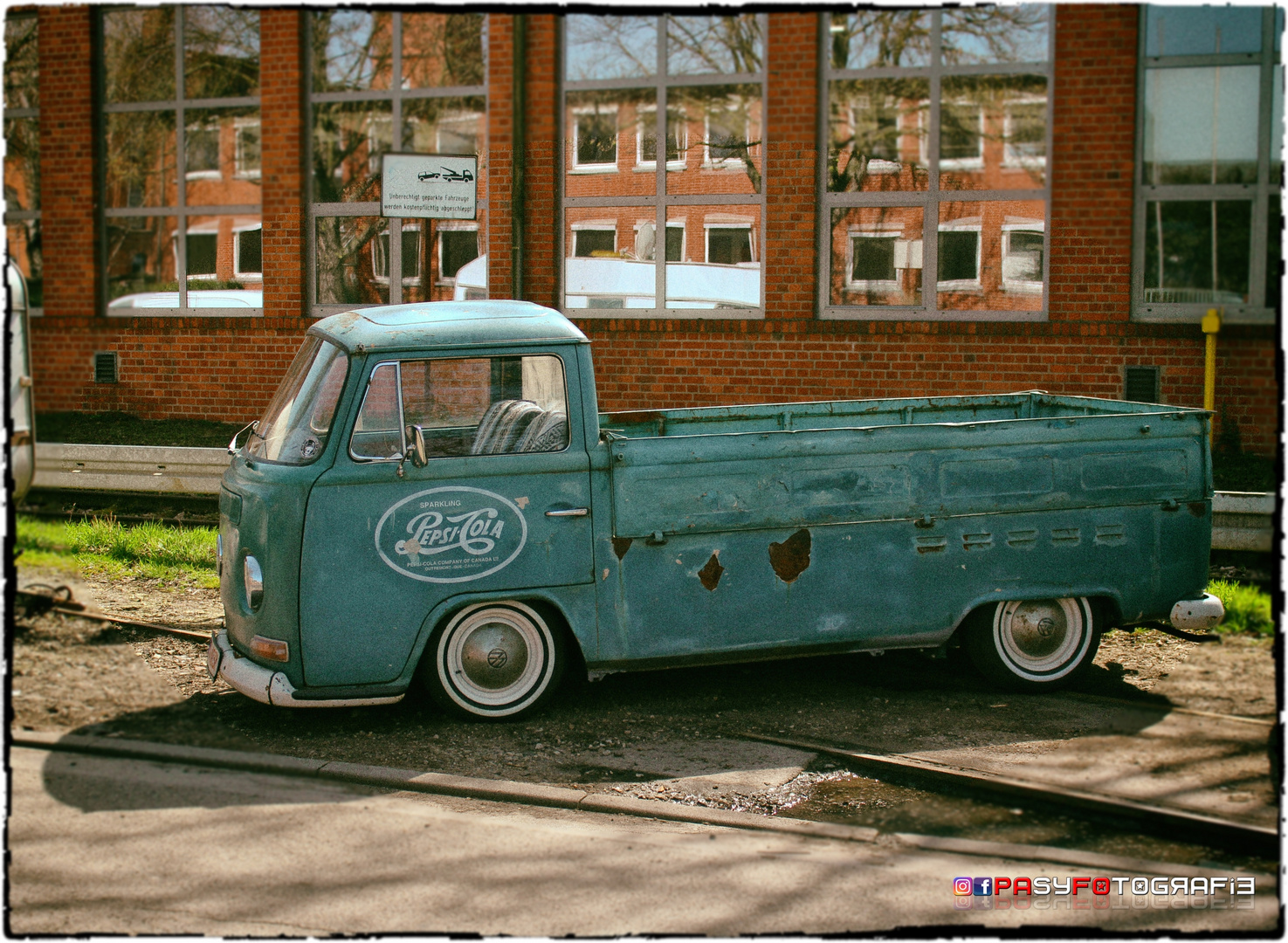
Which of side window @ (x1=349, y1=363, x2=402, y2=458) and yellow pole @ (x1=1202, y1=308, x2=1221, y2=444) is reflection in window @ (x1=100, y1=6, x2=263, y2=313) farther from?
yellow pole @ (x1=1202, y1=308, x2=1221, y2=444)

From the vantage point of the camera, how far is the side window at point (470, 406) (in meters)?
5.35

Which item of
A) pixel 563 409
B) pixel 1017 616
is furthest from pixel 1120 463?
pixel 563 409

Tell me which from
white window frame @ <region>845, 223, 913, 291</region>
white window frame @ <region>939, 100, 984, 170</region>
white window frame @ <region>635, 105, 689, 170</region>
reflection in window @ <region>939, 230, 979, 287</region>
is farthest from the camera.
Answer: white window frame @ <region>635, 105, 689, 170</region>

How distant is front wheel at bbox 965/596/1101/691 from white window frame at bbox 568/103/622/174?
7632mm

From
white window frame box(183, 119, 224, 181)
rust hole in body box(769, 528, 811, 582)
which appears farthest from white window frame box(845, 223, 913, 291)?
white window frame box(183, 119, 224, 181)

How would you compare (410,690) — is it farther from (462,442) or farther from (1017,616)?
(1017,616)

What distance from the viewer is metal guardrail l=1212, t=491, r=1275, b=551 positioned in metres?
7.97

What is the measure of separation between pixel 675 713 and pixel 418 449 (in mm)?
1825

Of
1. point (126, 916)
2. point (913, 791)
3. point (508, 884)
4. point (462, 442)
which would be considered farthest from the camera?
point (462, 442)

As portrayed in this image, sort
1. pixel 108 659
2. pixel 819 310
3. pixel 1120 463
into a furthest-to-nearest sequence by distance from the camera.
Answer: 1. pixel 819 310
2. pixel 108 659
3. pixel 1120 463

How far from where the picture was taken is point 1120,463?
19.2ft

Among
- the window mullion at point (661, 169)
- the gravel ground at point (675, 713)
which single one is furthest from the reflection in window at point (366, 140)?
the gravel ground at point (675, 713)

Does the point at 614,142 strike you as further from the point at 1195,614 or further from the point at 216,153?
the point at 1195,614

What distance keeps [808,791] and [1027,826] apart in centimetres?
88
